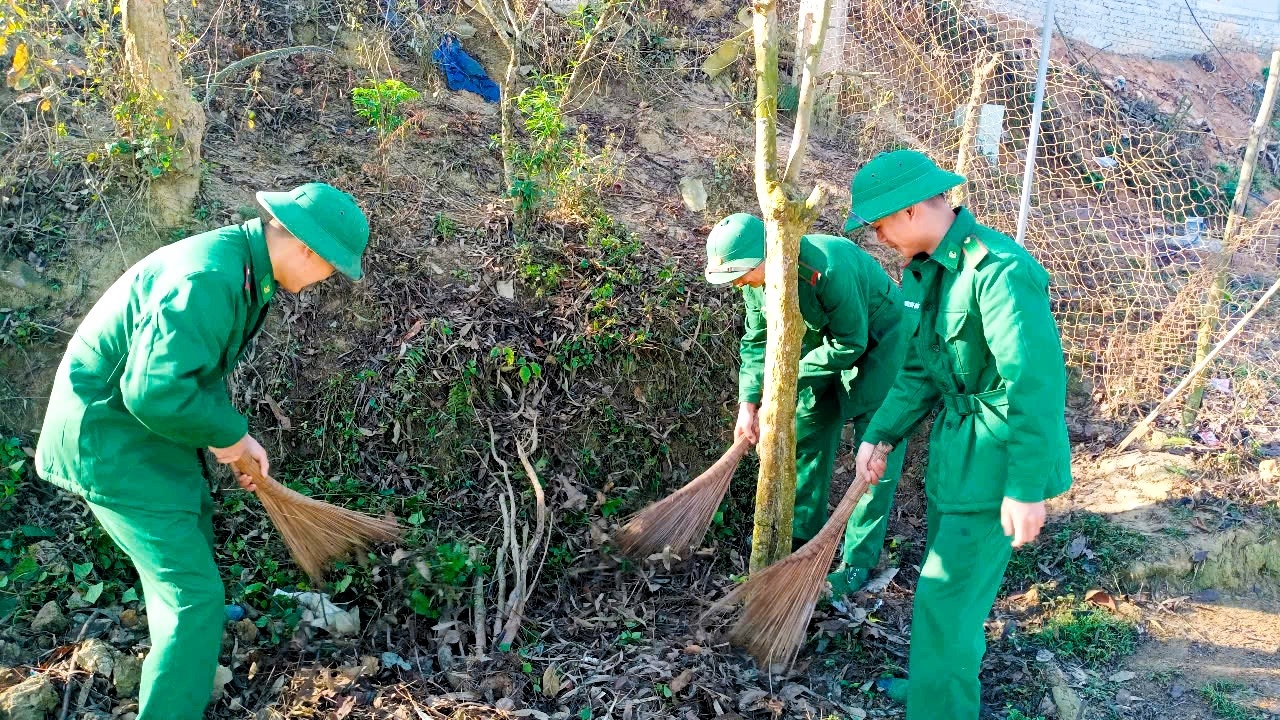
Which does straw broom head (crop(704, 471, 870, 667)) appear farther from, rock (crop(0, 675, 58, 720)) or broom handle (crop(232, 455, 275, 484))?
rock (crop(0, 675, 58, 720))

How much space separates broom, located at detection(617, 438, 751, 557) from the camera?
429 centimetres

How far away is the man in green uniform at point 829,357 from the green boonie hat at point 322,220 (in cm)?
161

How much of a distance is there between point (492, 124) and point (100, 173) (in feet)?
8.29

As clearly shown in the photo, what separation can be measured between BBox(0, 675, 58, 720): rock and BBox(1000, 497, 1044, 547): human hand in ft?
10.9

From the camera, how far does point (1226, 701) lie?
149 inches

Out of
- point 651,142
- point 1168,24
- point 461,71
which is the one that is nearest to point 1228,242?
point 651,142

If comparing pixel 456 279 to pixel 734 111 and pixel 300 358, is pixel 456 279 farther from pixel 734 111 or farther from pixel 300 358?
pixel 734 111

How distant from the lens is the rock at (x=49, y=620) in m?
3.40

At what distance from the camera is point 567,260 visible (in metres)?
5.21

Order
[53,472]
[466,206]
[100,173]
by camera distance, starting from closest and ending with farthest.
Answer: [53,472]
[100,173]
[466,206]

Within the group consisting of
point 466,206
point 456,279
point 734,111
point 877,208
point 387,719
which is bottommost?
point 387,719

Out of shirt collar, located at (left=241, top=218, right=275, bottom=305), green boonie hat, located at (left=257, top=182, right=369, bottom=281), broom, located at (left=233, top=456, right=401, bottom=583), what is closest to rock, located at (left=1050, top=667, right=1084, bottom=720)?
broom, located at (left=233, top=456, right=401, bottom=583)

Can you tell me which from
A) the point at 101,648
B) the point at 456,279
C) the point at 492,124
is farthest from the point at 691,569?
the point at 492,124

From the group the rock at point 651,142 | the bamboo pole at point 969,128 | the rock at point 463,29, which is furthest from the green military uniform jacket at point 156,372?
the bamboo pole at point 969,128
